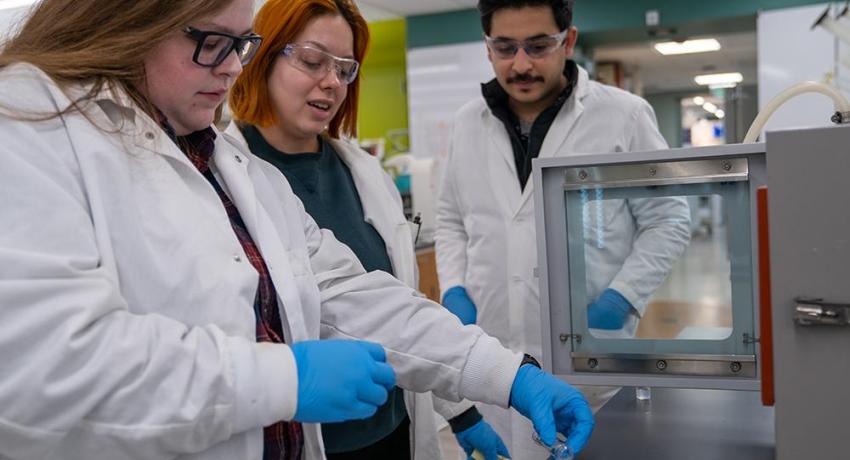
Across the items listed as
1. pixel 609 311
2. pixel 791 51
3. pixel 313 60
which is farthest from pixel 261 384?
pixel 791 51

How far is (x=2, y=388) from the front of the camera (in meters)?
0.72

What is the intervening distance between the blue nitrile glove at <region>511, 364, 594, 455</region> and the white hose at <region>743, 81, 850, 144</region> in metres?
0.46

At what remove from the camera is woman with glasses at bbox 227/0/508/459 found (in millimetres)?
1525

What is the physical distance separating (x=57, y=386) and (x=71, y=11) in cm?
47

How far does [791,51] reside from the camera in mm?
5789

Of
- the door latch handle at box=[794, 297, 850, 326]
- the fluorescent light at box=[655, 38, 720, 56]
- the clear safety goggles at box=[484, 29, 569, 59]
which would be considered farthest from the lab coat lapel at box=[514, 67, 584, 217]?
the fluorescent light at box=[655, 38, 720, 56]

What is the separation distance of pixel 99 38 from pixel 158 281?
31cm

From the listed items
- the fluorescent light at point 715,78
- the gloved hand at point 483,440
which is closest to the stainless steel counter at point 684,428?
the gloved hand at point 483,440

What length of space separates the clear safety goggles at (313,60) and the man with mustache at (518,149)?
1.51 feet

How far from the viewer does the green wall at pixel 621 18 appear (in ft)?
20.3

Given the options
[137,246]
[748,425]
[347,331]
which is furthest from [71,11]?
[748,425]

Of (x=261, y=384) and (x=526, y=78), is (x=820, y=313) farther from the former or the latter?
(x=526, y=78)

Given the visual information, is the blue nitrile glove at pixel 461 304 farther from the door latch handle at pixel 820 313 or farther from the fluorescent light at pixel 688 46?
the fluorescent light at pixel 688 46

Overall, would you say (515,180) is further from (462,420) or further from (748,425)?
(748,425)
